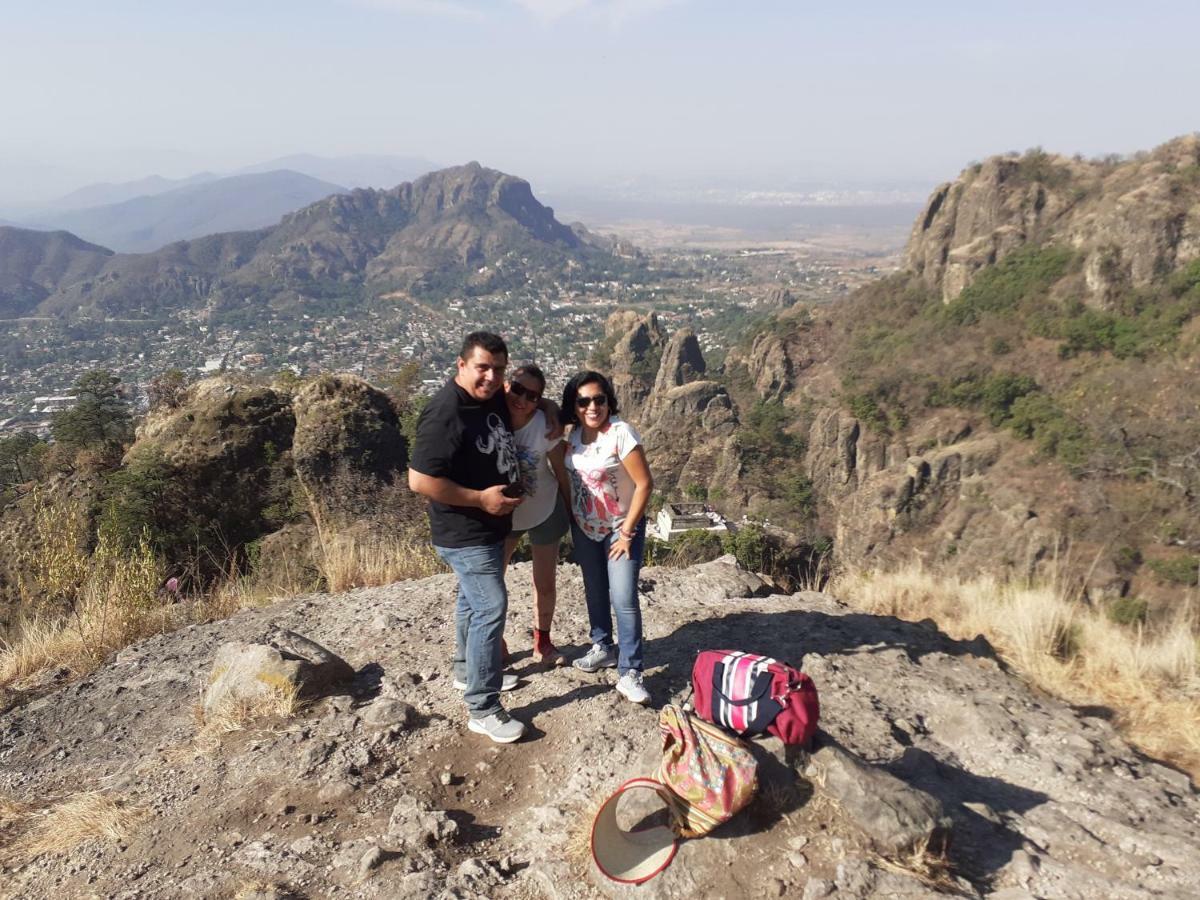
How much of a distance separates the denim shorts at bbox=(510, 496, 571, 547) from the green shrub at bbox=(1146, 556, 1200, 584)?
71.0 ft

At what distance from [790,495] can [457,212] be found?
129 meters

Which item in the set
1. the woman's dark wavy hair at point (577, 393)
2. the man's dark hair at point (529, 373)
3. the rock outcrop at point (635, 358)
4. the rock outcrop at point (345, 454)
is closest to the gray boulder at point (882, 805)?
the woman's dark wavy hair at point (577, 393)

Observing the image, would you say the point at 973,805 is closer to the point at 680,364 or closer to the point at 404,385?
the point at 404,385

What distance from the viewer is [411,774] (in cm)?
285

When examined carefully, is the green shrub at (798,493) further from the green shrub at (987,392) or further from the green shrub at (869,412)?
the green shrub at (987,392)

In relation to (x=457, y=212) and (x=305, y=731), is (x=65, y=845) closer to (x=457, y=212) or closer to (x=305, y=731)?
(x=305, y=731)

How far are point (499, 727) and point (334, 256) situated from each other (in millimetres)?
133611

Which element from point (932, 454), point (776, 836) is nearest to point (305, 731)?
point (776, 836)

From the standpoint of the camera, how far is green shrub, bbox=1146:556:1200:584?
713 inches

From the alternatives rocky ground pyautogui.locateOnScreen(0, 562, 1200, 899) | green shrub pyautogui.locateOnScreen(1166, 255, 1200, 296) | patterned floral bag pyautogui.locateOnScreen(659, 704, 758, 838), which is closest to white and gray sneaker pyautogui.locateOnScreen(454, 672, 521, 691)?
rocky ground pyautogui.locateOnScreen(0, 562, 1200, 899)

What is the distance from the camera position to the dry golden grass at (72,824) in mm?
2516

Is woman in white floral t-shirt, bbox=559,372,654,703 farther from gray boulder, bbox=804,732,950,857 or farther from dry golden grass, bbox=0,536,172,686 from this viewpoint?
dry golden grass, bbox=0,536,172,686

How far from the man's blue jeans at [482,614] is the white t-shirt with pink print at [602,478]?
0.45m

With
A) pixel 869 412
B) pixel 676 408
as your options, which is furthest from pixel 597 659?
pixel 676 408
